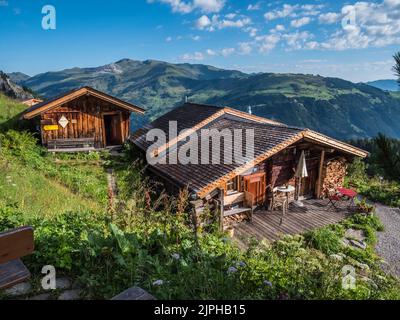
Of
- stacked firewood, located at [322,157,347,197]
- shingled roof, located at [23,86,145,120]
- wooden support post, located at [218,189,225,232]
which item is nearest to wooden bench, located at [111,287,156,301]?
wooden support post, located at [218,189,225,232]

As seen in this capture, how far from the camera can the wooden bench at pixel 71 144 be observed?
17.2 m

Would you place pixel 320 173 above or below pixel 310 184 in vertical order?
above

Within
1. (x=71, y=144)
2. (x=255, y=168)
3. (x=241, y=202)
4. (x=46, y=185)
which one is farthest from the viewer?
(x=71, y=144)

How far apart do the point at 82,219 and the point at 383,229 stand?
42.7 ft

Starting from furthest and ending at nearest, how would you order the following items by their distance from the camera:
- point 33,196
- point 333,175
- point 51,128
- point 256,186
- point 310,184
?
point 51,128 < point 333,175 < point 310,184 < point 256,186 < point 33,196

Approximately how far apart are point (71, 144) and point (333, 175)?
15.5m

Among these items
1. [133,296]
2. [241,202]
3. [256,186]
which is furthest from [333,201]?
[133,296]

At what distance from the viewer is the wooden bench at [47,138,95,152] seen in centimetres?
1719

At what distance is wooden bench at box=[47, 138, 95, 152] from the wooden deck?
1056cm

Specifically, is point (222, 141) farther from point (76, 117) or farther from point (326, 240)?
point (76, 117)

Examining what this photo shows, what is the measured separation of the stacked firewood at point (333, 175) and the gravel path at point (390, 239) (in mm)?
2406

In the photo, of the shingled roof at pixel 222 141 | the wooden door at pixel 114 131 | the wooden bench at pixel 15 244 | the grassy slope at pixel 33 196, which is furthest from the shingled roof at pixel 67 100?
the wooden bench at pixel 15 244

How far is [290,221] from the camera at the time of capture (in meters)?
13.3

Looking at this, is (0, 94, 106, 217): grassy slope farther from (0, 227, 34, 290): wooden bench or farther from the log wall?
(0, 227, 34, 290): wooden bench
